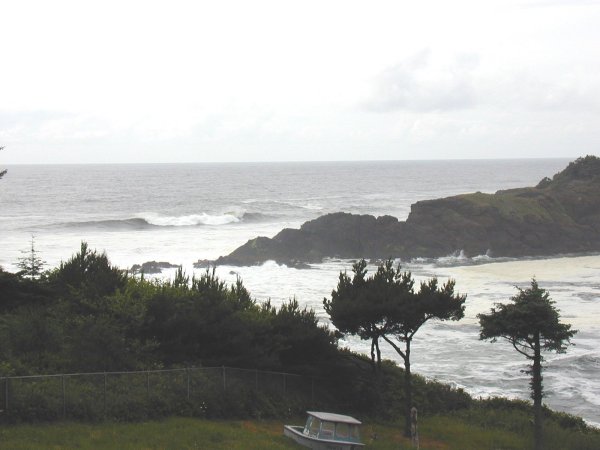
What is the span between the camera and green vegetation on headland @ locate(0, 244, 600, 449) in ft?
71.4

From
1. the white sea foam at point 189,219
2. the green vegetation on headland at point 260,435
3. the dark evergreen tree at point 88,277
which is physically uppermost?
the dark evergreen tree at point 88,277

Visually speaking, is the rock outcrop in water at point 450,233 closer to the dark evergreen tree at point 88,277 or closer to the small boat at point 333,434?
the dark evergreen tree at point 88,277

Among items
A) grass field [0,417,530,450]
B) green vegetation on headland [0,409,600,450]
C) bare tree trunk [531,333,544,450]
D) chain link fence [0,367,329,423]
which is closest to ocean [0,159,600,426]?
green vegetation on headland [0,409,600,450]

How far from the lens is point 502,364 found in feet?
114

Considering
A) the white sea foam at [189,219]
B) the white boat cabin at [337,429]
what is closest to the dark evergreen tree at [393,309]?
the white boat cabin at [337,429]

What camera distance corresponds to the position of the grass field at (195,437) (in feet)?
57.8

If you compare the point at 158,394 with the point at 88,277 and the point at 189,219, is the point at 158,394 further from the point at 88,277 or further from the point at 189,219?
the point at 189,219

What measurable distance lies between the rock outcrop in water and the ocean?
2411mm

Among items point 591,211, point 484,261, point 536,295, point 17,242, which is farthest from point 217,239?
point 536,295

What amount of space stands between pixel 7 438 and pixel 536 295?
16.3m

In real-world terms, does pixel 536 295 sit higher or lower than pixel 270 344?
higher

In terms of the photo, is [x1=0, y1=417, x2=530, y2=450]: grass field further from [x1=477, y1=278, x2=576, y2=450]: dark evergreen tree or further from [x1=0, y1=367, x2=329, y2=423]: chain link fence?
[x1=477, y1=278, x2=576, y2=450]: dark evergreen tree

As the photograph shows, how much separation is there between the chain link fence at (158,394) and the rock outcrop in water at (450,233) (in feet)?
133

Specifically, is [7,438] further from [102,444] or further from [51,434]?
[102,444]
